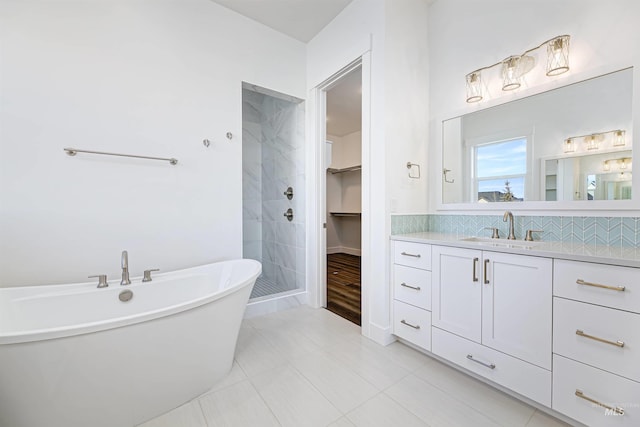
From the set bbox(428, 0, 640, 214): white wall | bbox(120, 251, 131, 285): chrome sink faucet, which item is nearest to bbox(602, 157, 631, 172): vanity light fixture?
bbox(428, 0, 640, 214): white wall

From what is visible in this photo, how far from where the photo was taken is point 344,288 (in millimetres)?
3359

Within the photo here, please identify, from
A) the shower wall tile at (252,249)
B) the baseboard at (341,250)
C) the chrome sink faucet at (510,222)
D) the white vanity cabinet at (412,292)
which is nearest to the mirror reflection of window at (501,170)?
the chrome sink faucet at (510,222)

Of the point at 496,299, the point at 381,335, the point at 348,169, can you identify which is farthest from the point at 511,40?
the point at 348,169

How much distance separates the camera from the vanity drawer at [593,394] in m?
1.04

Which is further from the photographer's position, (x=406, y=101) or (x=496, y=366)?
(x=406, y=101)

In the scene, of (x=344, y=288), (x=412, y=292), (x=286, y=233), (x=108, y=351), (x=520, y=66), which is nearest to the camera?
(x=108, y=351)

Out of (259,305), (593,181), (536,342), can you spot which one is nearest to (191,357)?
(259,305)

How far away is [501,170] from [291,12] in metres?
2.30

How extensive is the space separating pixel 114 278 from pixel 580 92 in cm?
331

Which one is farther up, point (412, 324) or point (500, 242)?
point (500, 242)

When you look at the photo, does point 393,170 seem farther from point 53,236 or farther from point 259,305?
point 53,236

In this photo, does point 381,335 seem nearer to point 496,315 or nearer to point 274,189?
point 496,315

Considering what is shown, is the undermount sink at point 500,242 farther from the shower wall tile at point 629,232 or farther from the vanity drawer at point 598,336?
the vanity drawer at point 598,336

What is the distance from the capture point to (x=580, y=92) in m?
1.54
